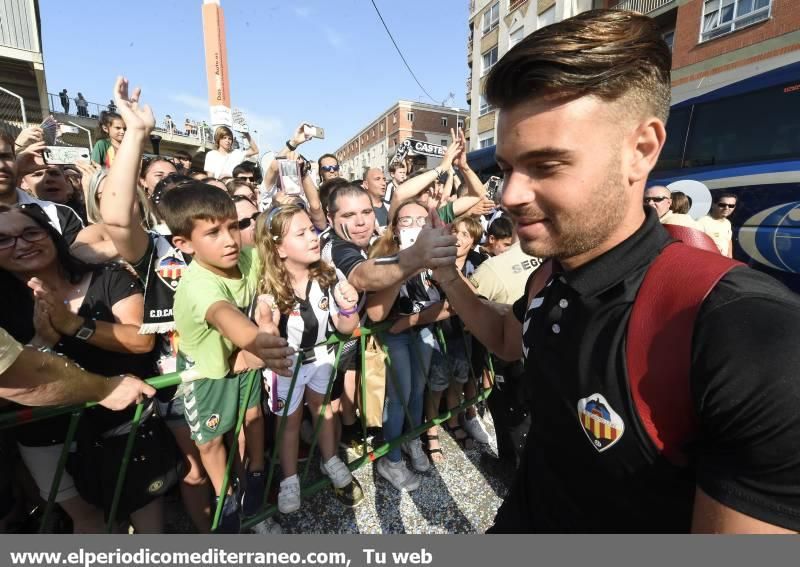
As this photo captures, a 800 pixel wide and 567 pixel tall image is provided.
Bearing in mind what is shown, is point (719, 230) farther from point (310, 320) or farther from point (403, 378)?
point (310, 320)

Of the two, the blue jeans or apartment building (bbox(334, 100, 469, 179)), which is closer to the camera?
the blue jeans

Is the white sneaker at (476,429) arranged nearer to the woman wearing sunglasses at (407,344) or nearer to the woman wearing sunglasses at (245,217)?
the woman wearing sunglasses at (407,344)

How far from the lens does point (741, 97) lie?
211 inches

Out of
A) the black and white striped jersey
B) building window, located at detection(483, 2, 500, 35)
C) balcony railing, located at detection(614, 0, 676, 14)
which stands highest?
building window, located at detection(483, 2, 500, 35)

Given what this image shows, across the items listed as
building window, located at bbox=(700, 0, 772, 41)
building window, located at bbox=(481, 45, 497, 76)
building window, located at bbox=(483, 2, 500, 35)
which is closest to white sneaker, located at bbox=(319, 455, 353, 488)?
building window, located at bbox=(700, 0, 772, 41)

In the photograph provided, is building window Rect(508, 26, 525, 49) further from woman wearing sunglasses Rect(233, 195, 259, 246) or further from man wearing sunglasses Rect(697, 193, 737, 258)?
woman wearing sunglasses Rect(233, 195, 259, 246)

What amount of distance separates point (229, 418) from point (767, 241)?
6.52 metres

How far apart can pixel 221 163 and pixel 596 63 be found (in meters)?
5.65

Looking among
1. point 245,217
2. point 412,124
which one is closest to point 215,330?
point 245,217

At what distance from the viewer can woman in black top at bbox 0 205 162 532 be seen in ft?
5.70

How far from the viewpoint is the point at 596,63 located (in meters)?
0.91

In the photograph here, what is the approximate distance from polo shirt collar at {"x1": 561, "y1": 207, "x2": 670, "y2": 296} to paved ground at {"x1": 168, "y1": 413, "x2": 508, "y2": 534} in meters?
2.05

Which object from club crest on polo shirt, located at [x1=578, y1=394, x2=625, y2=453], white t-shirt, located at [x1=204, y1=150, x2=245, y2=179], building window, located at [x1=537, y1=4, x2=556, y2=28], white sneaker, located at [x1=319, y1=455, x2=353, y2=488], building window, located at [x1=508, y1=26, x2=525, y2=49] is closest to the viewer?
club crest on polo shirt, located at [x1=578, y1=394, x2=625, y2=453]

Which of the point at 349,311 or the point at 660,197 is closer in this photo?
the point at 349,311
